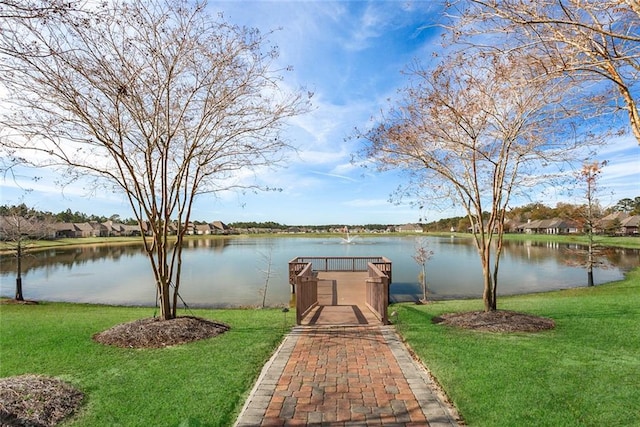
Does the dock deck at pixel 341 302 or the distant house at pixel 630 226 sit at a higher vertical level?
the distant house at pixel 630 226

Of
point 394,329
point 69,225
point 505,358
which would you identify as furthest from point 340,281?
point 69,225

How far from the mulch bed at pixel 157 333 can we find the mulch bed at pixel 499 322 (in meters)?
4.75

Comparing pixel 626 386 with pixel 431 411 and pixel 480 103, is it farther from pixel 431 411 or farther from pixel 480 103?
pixel 480 103

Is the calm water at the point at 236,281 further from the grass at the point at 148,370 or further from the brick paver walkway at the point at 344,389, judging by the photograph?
the brick paver walkway at the point at 344,389

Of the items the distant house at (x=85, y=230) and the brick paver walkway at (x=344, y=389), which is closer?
the brick paver walkway at (x=344, y=389)

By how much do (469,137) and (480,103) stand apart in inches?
29.7

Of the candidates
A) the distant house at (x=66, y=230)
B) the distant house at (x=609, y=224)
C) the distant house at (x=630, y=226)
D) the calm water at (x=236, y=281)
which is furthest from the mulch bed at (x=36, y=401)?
the distant house at (x=66, y=230)

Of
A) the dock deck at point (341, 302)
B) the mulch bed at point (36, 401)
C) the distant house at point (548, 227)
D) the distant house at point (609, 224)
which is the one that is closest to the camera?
the mulch bed at point (36, 401)

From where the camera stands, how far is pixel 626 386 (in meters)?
4.11

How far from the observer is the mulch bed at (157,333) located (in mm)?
6258

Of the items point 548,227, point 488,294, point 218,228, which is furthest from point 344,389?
point 218,228

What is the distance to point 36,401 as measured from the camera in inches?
147

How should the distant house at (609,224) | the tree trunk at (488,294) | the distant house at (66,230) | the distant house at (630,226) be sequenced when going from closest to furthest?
the tree trunk at (488,294) → the distant house at (609,224) → the distant house at (630,226) → the distant house at (66,230)

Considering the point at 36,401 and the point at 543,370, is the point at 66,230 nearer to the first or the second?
the point at 36,401
